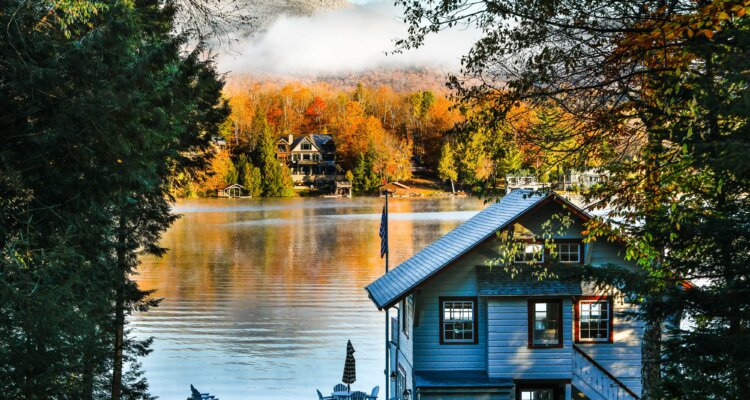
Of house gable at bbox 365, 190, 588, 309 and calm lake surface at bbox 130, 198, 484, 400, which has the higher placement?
house gable at bbox 365, 190, 588, 309

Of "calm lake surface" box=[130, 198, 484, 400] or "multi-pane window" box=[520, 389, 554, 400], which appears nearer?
"multi-pane window" box=[520, 389, 554, 400]

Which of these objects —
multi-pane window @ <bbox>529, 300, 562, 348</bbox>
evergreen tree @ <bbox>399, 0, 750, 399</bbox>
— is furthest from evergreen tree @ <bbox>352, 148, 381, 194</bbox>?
evergreen tree @ <bbox>399, 0, 750, 399</bbox>

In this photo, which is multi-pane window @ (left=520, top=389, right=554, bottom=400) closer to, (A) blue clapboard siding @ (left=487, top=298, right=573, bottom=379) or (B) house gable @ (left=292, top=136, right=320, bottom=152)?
(A) blue clapboard siding @ (left=487, top=298, right=573, bottom=379)

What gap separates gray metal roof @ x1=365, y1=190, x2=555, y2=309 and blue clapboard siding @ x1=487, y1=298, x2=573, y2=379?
4.64 feet

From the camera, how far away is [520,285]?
55.0 feet

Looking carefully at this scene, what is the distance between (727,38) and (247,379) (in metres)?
19.6

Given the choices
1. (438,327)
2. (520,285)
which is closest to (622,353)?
(520,285)

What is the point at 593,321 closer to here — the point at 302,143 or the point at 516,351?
the point at 516,351

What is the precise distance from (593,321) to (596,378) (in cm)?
125

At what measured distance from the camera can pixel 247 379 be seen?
2364cm

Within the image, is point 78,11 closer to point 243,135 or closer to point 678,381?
point 678,381

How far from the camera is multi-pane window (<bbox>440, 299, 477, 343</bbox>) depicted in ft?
56.3

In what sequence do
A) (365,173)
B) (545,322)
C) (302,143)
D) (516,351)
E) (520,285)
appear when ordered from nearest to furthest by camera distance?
1. (520,285)
2. (516,351)
3. (545,322)
4. (365,173)
5. (302,143)

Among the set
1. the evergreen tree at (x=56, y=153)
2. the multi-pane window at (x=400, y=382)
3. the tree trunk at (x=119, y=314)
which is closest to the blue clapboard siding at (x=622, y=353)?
the multi-pane window at (x=400, y=382)
